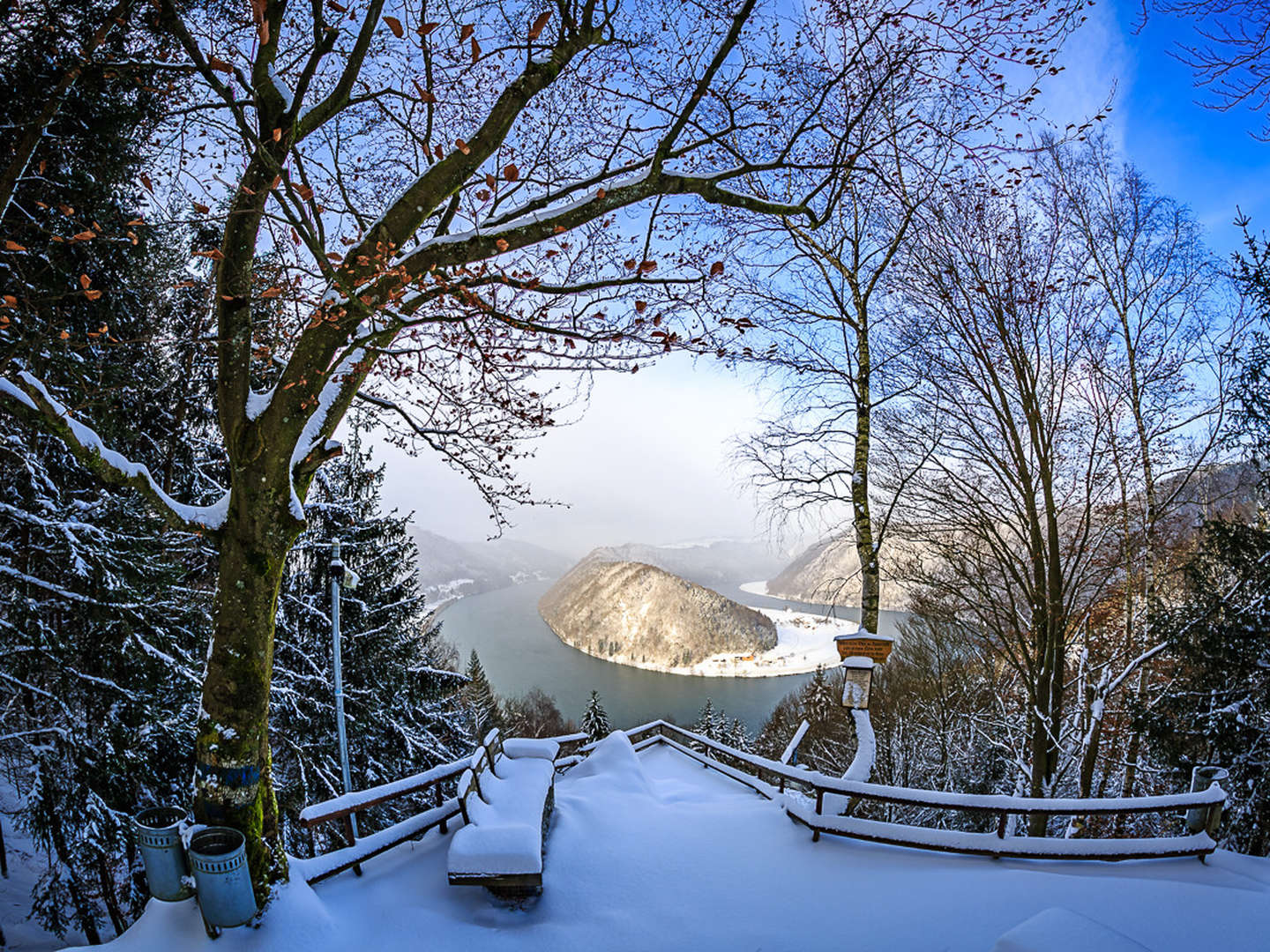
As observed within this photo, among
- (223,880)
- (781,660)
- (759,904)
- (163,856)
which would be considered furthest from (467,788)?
(781,660)

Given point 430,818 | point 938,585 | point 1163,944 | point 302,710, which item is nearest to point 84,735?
point 302,710

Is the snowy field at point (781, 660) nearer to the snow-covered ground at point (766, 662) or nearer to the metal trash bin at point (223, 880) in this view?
the snow-covered ground at point (766, 662)

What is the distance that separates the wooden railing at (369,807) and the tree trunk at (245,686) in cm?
34

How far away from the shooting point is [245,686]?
3365 millimetres

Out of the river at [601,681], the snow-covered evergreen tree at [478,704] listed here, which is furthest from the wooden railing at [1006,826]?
the river at [601,681]

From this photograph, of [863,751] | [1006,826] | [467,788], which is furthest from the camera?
[863,751]

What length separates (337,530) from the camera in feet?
42.0

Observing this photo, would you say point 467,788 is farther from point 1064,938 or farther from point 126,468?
point 1064,938

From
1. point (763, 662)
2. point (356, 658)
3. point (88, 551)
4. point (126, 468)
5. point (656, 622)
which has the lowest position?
point (763, 662)

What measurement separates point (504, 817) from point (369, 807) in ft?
3.58

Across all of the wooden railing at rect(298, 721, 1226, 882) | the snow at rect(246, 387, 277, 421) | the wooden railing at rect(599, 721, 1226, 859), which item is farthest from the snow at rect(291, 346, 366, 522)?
the wooden railing at rect(599, 721, 1226, 859)

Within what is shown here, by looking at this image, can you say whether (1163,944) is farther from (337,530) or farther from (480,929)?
(337,530)

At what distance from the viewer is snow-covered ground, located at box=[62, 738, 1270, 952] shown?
10.1 ft

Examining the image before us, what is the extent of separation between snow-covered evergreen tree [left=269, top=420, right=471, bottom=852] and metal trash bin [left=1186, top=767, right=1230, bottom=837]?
40.4 feet
